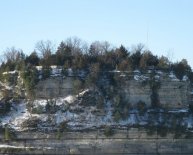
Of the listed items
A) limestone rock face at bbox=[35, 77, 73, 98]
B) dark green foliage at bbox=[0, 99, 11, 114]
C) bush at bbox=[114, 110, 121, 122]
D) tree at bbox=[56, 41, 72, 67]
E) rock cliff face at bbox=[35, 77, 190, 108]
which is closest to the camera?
bush at bbox=[114, 110, 121, 122]

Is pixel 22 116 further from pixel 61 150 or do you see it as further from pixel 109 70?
pixel 109 70

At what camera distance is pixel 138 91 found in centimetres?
5444

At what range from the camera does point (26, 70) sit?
181ft

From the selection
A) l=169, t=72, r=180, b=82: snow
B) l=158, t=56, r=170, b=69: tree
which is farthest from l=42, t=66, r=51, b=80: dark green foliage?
l=169, t=72, r=180, b=82: snow

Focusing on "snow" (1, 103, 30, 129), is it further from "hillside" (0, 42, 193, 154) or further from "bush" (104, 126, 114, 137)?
"bush" (104, 126, 114, 137)

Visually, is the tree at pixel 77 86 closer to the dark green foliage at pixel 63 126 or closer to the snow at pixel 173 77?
the dark green foliage at pixel 63 126

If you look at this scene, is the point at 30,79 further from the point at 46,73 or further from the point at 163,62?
the point at 163,62

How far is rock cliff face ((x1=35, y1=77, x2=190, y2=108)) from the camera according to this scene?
54312mm

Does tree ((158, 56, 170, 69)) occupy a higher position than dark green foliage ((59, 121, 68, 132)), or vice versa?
tree ((158, 56, 170, 69))

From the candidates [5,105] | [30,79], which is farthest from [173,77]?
[5,105]

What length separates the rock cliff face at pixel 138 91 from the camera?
5431 centimetres

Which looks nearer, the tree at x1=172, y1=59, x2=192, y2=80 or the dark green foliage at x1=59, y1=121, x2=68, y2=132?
the dark green foliage at x1=59, y1=121, x2=68, y2=132

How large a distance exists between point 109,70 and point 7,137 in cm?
1255

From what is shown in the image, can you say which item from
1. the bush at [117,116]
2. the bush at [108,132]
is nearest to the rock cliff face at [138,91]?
the bush at [117,116]
